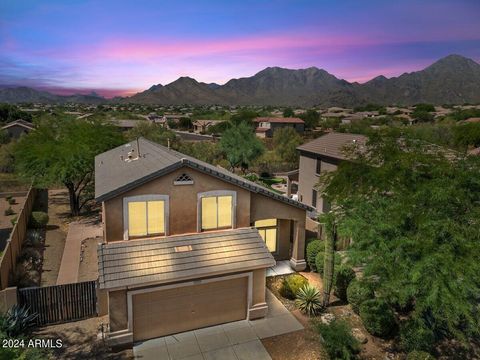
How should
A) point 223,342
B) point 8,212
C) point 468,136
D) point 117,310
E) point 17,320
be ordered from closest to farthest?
point 117,310 < point 17,320 < point 223,342 < point 8,212 < point 468,136

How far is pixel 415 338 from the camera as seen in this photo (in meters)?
12.8

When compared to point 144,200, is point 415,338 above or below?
below

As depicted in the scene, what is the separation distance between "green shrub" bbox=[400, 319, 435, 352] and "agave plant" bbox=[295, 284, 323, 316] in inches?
147

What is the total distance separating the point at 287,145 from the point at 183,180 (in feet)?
139

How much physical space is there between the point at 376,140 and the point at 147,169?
1020 cm

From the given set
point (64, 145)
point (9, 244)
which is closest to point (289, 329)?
point (9, 244)

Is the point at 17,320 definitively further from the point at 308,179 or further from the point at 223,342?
the point at 308,179

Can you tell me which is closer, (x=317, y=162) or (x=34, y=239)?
(x=34, y=239)

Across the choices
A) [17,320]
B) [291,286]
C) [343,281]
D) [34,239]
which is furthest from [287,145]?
[17,320]

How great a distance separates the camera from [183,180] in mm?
16062

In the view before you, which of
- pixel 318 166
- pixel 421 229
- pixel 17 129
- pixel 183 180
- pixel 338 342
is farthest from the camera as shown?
pixel 17 129

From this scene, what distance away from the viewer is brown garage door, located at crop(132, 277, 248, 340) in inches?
551

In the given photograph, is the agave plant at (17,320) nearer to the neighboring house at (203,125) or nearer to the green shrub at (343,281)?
the green shrub at (343,281)

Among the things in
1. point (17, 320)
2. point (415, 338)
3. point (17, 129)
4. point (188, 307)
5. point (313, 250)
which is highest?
point (17, 129)
